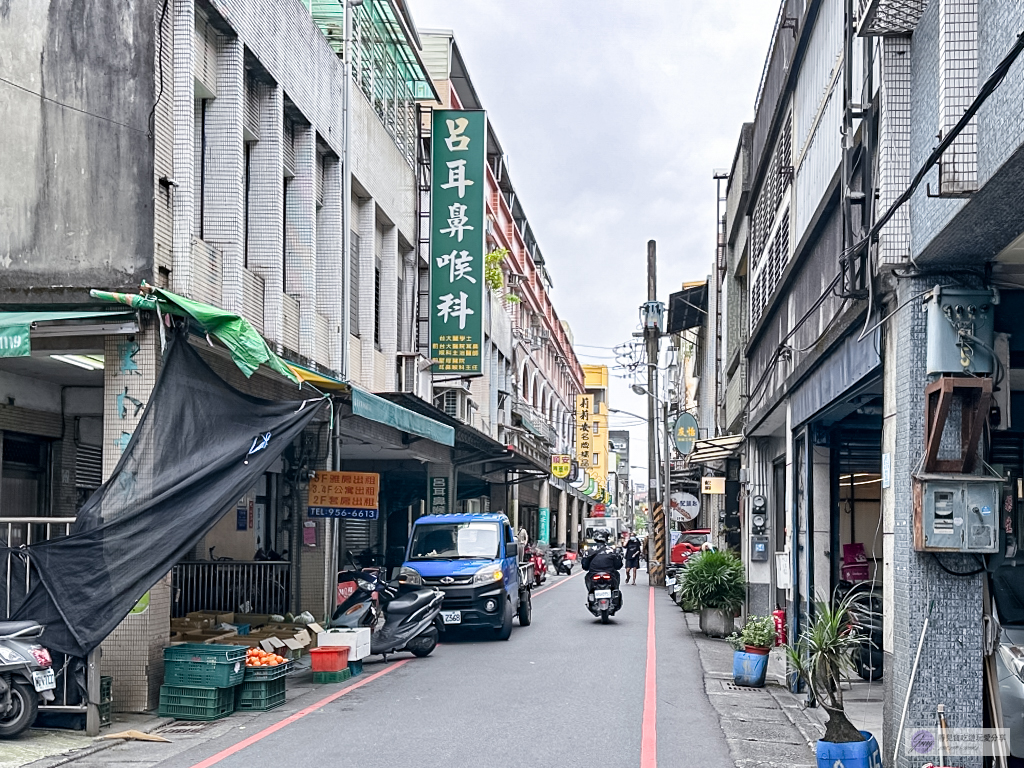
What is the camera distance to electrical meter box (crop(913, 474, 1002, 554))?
8102mm

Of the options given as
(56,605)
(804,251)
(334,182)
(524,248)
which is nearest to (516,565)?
(334,182)

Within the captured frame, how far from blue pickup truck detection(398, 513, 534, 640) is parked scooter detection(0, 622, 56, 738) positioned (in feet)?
27.9

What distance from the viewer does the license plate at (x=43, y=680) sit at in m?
10.2

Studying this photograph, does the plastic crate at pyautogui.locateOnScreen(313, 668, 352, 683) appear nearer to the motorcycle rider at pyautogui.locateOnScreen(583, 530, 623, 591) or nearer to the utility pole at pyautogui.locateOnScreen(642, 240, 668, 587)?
the motorcycle rider at pyautogui.locateOnScreen(583, 530, 623, 591)

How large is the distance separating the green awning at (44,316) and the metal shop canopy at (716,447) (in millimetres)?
13259

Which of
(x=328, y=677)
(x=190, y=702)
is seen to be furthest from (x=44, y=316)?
(x=328, y=677)

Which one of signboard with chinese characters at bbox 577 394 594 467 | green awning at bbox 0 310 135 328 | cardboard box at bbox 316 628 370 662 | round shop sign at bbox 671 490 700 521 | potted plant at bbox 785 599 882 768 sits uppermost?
signboard with chinese characters at bbox 577 394 594 467

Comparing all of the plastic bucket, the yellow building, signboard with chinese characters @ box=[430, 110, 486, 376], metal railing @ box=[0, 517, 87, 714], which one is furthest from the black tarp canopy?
the yellow building

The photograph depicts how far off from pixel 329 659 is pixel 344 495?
14.1ft

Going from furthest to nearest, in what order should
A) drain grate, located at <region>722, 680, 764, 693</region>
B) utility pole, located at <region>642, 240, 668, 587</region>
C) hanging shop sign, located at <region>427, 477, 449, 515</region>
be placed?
utility pole, located at <region>642, 240, 668, 587</region>
hanging shop sign, located at <region>427, 477, 449, 515</region>
drain grate, located at <region>722, 680, 764, 693</region>

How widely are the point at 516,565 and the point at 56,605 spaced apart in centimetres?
1191

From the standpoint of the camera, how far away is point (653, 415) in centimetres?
3966

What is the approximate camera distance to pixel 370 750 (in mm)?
9844

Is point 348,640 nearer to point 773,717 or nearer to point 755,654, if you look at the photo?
point 755,654
